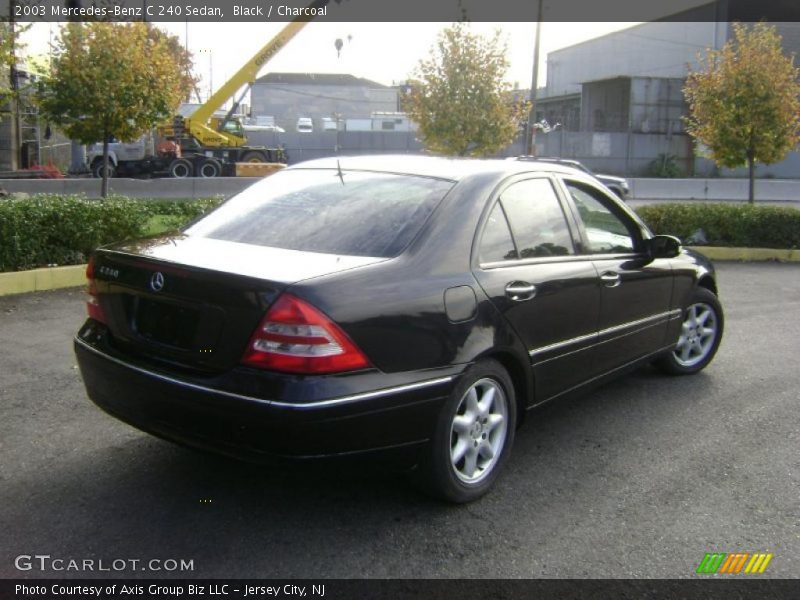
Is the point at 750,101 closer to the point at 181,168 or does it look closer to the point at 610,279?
the point at 610,279

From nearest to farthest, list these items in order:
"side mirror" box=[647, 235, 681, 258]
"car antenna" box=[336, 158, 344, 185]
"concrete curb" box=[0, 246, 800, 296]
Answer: "car antenna" box=[336, 158, 344, 185] < "side mirror" box=[647, 235, 681, 258] < "concrete curb" box=[0, 246, 800, 296]

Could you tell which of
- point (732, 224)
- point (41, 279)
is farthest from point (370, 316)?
point (732, 224)

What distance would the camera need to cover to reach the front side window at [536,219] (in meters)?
4.20

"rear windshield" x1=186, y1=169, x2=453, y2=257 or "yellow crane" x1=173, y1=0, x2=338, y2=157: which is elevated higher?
"yellow crane" x1=173, y1=0, x2=338, y2=157

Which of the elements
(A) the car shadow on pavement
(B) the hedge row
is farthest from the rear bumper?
(B) the hedge row

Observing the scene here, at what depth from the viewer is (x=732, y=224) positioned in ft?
42.9

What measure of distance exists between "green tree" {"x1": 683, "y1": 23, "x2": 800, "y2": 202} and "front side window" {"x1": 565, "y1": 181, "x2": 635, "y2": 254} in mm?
10718

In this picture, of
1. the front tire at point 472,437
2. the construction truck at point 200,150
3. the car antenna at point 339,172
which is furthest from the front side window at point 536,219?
the construction truck at point 200,150

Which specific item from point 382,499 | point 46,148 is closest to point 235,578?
point 382,499

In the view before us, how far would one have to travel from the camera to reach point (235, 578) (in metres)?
3.08

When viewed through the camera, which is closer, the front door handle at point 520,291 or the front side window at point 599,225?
the front door handle at point 520,291

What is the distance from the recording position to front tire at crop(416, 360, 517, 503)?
3539mm

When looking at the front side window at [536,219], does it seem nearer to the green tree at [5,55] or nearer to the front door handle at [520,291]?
the front door handle at [520,291]

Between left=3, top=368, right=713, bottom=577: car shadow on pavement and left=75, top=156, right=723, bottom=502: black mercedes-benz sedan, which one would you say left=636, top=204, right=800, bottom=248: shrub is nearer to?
left=75, top=156, right=723, bottom=502: black mercedes-benz sedan
